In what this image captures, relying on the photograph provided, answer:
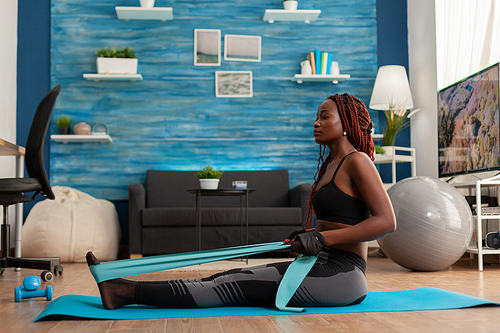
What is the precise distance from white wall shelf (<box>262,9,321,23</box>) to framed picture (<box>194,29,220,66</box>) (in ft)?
1.94

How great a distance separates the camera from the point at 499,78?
3.74 m

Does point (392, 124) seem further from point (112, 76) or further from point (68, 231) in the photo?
point (68, 231)

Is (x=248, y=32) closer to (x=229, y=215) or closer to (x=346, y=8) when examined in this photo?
(x=346, y=8)

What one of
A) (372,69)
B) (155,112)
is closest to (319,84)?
(372,69)

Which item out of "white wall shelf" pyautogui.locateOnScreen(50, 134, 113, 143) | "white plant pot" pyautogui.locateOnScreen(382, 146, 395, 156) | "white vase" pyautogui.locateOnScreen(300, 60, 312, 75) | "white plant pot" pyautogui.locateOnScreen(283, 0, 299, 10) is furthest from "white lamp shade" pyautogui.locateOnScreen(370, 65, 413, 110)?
"white wall shelf" pyautogui.locateOnScreen(50, 134, 113, 143)

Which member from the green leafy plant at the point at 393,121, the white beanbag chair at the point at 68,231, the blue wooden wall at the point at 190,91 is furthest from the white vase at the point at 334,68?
the white beanbag chair at the point at 68,231

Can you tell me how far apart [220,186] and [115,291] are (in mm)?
3317

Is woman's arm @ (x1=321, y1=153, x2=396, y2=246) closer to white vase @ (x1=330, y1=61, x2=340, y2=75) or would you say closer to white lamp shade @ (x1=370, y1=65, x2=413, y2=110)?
white lamp shade @ (x1=370, y1=65, x2=413, y2=110)

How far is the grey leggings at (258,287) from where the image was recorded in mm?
1802

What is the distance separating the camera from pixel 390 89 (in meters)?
5.02

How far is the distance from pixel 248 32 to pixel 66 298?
4.05 meters

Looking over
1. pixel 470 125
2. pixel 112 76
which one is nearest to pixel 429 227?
pixel 470 125

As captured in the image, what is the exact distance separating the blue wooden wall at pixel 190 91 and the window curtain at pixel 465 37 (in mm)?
837

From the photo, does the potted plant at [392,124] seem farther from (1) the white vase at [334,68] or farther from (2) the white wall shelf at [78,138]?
(2) the white wall shelf at [78,138]
